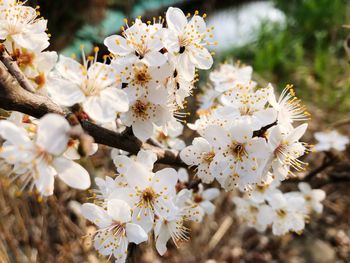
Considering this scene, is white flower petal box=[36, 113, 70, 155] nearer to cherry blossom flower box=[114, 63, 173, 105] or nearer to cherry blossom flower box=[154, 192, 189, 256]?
cherry blossom flower box=[114, 63, 173, 105]

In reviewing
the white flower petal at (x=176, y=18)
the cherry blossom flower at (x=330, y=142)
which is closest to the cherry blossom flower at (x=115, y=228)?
the white flower petal at (x=176, y=18)

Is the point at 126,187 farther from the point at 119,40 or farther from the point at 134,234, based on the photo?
the point at 119,40

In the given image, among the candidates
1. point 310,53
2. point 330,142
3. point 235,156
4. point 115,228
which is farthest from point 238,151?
point 310,53

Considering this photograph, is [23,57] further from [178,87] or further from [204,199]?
[204,199]

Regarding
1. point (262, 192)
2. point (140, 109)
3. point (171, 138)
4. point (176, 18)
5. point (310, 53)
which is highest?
point (176, 18)

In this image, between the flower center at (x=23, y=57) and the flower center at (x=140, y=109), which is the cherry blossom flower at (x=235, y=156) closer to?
the flower center at (x=140, y=109)

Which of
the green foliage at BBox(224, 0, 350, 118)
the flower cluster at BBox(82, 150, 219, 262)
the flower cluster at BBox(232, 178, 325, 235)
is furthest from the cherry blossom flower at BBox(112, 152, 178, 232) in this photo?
the green foliage at BBox(224, 0, 350, 118)

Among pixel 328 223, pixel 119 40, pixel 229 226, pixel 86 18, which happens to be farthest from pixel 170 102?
pixel 86 18

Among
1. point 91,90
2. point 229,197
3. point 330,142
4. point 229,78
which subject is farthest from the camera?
point 229,197

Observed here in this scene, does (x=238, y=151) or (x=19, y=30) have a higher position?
(x=19, y=30)
